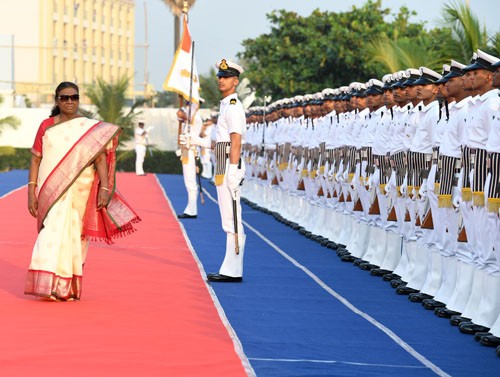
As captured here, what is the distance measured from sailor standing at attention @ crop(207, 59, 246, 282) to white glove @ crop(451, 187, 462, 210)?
113 inches

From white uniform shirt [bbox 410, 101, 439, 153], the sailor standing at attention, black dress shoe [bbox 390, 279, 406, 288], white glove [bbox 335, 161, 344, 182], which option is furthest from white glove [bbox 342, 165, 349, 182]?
white uniform shirt [bbox 410, 101, 439, 153]

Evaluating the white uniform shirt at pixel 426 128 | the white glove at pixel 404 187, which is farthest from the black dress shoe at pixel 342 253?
the white uniform shirt at pixel 426 128

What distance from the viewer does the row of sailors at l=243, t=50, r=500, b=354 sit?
11570 mm

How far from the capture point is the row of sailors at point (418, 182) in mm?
11570

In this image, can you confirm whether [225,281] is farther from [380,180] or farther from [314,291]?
[380,180]

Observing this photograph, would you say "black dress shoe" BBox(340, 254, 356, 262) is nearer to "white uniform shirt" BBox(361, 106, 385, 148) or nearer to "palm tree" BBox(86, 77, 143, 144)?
"white uniform shirt" BBox(361, 106, 385, 148)

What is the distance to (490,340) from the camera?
10.9 metres

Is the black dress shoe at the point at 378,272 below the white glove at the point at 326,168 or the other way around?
below

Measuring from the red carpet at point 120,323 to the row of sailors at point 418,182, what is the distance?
239cm

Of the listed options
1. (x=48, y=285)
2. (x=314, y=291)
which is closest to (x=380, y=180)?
(x=314, y=291)

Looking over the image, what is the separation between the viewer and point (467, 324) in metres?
11.7

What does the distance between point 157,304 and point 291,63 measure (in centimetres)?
3441

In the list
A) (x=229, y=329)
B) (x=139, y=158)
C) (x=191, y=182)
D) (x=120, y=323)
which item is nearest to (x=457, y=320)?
(x=229, y=329)

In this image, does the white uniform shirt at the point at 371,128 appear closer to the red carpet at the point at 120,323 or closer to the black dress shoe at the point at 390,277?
the black dress shoe at the point at 390,277
